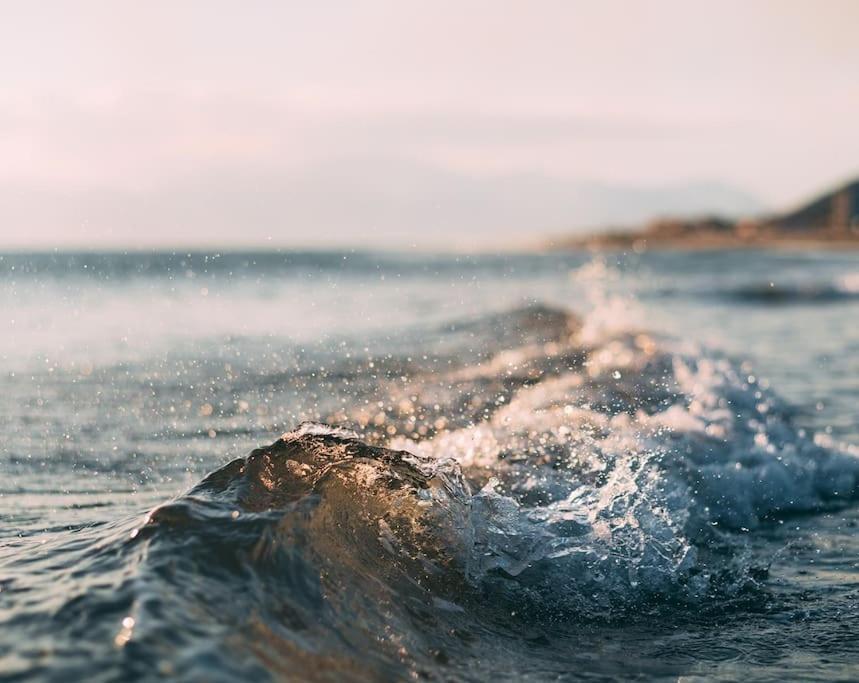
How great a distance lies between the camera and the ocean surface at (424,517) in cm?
360

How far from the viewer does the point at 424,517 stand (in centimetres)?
495

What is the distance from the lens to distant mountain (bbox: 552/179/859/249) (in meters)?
131

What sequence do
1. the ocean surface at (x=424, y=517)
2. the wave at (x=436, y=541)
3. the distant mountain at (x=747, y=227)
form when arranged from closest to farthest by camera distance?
1. the wave at (x=436, y=541)
2. the ocean surface at (x=424, y=517)
3. the distant mountain at (x=747, y=227)

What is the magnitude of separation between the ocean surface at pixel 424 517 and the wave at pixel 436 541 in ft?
0.05

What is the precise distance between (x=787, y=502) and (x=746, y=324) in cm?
1569

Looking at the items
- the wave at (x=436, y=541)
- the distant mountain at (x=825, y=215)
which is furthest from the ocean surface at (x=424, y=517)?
the distant mountain at (x=825, y=215)

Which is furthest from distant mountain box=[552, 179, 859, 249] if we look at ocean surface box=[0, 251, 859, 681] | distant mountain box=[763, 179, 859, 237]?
ocean surface box=[0, 251, 859, 681]

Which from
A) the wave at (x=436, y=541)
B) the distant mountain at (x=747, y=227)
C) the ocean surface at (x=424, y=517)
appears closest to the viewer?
the wave at (x=436, y=541)

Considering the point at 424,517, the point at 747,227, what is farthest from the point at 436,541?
the point at 747,227

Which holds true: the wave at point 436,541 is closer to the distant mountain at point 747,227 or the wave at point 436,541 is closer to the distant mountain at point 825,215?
the distant mountain at point 747,227

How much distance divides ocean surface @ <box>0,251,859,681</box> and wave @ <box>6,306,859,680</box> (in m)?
0.02

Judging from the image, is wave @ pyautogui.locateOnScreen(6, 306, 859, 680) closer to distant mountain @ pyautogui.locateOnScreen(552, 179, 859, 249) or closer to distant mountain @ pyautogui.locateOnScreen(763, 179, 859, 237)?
distant mountain @ pyautogui.locateOnScreen(552, 179, 859, 249)

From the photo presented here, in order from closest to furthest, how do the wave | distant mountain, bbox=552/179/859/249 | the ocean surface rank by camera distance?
the wave, the ocean surface, distant mountain, bbox=552/179/859/249

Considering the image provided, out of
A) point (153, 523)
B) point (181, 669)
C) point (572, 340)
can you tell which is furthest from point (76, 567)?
point (572, 340)
